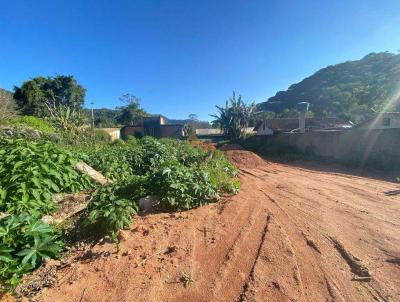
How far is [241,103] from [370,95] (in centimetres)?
1913

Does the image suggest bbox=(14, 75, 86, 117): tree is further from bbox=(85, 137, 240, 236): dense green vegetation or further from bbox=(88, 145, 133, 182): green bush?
bbox=(85, 137, 240, 236): dense green vegetation

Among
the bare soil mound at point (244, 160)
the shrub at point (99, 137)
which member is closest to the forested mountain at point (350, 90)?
the bare soil mound at point (244, 160)

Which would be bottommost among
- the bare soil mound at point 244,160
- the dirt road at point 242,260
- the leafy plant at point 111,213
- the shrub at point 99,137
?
the bare soil mound at point 244,160

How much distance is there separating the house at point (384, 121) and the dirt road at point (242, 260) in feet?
56.3

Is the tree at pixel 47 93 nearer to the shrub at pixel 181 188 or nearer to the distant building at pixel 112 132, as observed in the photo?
the distant building at pixel 112 132

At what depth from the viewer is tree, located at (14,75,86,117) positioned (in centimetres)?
2648

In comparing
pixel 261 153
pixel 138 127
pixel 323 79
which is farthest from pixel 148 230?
pixel 323 79

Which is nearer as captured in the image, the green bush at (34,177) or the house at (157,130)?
the green bush at (34,177)

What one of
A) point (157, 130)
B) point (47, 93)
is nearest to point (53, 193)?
point (47, 93)

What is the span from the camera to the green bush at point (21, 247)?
8.98 ft

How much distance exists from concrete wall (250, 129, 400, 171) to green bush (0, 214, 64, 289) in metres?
12.4

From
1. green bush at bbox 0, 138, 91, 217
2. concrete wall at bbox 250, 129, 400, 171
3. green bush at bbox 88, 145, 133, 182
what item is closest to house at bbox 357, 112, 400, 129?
concrete wall at bbox 250, 129, 400, 171

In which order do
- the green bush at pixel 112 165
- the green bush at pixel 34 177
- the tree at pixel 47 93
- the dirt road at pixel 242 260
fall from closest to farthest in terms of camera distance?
the dirt road at pixel 242 260 → the green bush at pixel 34 177 → the green bush at pixel 112 165 → the tree at pixel 47 93

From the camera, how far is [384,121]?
19.6 meters
